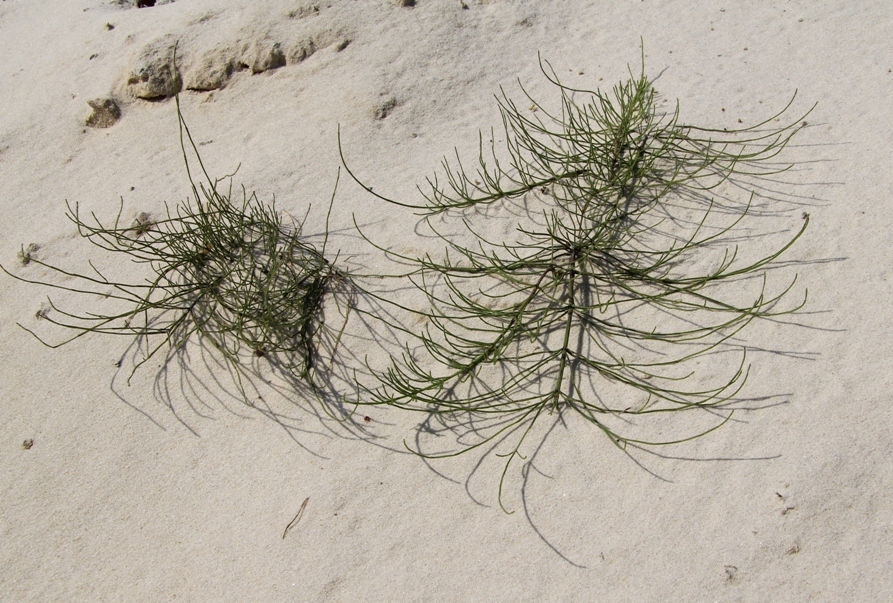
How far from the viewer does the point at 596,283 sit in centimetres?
205

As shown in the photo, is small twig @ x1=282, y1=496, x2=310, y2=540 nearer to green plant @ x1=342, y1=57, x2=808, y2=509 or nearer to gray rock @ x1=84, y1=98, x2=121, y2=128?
green plant @ x1=342, y1=57, x2=808, y2=509

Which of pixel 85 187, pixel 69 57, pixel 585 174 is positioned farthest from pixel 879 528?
pixel 69 57

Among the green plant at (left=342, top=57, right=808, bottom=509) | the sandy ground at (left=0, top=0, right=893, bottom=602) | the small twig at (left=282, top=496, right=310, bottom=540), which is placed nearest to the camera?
the sandy ground at (left=0, top=0, right=893, bottom=602)

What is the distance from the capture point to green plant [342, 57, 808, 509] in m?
1.77

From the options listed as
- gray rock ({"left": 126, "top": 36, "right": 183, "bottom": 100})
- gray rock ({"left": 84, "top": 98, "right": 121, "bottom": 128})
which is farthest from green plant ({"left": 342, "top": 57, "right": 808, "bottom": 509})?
gray rock ({"left": 84, "top": 98, "right": 121, "bottom": 128})

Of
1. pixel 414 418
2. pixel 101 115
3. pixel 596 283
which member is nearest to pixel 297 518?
pixel 414 418

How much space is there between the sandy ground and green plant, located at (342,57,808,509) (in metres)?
0.09

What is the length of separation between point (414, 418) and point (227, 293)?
65cm

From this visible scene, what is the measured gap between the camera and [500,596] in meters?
1.49

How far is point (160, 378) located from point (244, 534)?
1.89ft

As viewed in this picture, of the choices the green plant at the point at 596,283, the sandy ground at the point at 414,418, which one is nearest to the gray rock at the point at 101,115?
the sandy ground at the point at 414,418

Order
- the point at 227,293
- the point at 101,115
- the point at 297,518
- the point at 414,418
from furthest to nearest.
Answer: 1. the point at 101,115
2. the point at 227,293
3. the point at 414,418
4. the point at 297,518

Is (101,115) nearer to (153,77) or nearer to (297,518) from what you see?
(153,77)

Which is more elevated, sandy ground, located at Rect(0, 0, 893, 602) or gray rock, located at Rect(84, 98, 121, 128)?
gray rock, located at Rect(84, 98, 121, 128)
